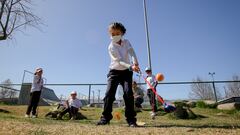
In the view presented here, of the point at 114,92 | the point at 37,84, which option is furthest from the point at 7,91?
the point at 114,92

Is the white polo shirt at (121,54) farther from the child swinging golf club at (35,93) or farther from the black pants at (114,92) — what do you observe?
the child swinging golf club at (35,93)

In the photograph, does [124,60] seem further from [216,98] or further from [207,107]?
[216,98]

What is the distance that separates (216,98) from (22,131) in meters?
13.5

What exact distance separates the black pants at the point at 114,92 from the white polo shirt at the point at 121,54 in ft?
0.38

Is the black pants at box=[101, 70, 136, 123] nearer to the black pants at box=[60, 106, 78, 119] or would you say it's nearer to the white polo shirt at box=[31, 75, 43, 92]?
the black pants at box=[60, 106, 78, 119]

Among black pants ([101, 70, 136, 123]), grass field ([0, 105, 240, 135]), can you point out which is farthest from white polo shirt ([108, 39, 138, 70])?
grass field ([0, 105, 240, 135])

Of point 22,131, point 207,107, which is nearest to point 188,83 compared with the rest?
point 207,107

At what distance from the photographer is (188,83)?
15656 mm

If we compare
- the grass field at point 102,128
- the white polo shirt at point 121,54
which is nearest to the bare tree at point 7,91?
the grass field at point 102,128

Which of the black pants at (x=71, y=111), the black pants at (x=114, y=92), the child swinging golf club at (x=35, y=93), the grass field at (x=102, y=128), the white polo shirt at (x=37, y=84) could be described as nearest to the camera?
the grass field at (x=102, y=128)

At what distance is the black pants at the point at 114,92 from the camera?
4.16 meters

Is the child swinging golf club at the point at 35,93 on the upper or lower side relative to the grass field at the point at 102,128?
upper

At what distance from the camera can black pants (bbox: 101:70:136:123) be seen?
416 centimetres

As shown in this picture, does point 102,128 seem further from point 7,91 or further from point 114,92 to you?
point 7,91
